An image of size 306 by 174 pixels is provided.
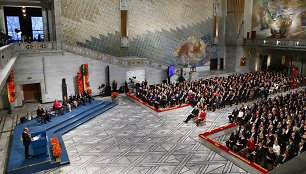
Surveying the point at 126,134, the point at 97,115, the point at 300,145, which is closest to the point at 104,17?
the point at 97,115

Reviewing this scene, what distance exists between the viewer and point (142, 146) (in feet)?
33.9

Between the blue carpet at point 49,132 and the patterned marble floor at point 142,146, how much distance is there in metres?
0.30

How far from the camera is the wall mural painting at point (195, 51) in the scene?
80.8 feet

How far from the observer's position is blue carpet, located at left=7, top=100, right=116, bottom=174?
8.37 meters

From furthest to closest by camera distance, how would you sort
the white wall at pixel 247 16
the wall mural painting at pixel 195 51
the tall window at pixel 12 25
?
the white wall at pixel 247 16, the wall mural painting at pixel 195 51, the tall window at pixel 12 25

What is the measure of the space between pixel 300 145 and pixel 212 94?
7.80m

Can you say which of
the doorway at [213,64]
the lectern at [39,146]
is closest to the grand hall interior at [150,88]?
the lectern at [39,146]

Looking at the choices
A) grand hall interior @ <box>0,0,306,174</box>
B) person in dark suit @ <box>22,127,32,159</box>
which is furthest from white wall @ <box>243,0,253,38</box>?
person in dark suit @ <box>22,127,32,159</box>

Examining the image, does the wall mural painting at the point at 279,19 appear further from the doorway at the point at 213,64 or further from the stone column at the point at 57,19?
the stone column at the point at 57,19

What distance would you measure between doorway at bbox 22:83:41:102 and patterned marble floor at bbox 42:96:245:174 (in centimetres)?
564

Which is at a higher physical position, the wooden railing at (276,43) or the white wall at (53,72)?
the wooden railing at (276,43)

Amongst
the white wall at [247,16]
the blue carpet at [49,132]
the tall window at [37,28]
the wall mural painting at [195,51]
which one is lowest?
the blue carpet at [49,132]

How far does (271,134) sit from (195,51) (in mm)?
17323

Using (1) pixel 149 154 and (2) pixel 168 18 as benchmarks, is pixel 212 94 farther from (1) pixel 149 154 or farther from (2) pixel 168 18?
(2) pixel 168 18
